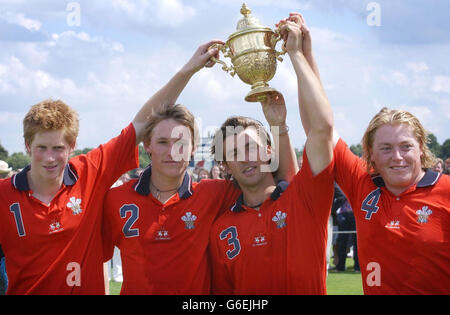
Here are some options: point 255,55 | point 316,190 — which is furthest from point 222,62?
point 316,190

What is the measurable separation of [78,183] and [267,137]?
1.46m

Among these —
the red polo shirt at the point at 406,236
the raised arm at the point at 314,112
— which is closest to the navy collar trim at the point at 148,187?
the raised arm at the point at 314,112

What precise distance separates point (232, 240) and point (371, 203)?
98cm

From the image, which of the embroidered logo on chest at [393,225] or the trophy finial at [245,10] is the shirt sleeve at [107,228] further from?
the embroidered logo on chest at [393,225]

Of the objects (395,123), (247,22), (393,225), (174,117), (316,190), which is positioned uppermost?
(247,22)

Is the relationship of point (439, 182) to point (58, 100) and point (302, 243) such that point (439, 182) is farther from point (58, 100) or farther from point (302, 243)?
point (58, 100)

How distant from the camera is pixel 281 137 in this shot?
379 centimetres

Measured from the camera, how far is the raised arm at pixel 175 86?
4.00 meters

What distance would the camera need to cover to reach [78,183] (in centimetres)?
364

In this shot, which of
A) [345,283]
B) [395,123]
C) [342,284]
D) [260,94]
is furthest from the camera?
[345,283]

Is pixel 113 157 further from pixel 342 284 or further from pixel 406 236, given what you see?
pixel 342 284

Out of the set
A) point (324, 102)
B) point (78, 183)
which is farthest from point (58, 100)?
point (324, 102)

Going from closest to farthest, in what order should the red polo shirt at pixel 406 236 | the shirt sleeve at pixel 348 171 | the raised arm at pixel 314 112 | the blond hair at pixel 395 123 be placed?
the red polo shirt at pixel 406 236 < the raised arm at pixel 314 112 < the blond hair at pixel 395 123 < the shirt sleeve at pixel 348 171

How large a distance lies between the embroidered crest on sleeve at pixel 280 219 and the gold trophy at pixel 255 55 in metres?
0.95
